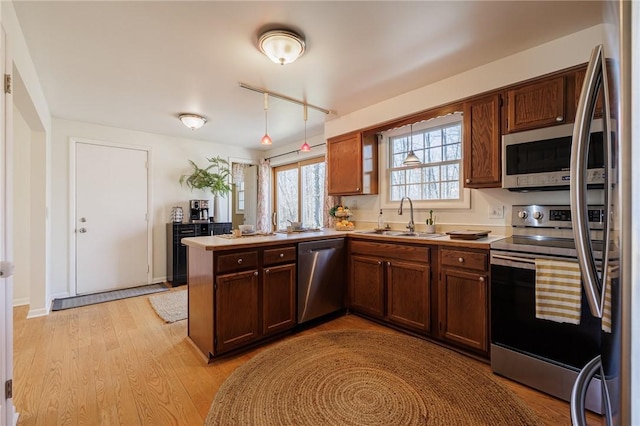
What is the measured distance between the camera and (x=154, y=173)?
4.49 metres

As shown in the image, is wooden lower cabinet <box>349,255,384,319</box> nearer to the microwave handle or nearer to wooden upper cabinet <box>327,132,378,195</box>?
wooden upper cabinet <box>327,132,378,195</box>

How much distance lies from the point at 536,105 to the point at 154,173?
4.86 m

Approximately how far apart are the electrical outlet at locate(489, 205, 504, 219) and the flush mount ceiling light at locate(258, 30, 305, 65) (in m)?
2.16

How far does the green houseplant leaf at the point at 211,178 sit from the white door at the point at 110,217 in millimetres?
658

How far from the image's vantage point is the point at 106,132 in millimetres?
4102

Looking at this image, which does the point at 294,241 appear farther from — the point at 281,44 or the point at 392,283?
the point at 281,44

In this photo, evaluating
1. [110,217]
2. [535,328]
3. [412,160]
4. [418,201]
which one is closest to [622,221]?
[535,328]

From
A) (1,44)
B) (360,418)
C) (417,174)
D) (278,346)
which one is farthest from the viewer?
(417,174)

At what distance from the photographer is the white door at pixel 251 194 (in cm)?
569

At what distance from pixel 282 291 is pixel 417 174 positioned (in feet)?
6.70

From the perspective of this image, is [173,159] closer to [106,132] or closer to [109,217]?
[106,132]

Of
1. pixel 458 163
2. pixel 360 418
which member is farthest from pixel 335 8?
pixel 360 418

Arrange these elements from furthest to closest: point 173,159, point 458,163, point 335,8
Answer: point 173,159 → point 458,163 → point 335,8

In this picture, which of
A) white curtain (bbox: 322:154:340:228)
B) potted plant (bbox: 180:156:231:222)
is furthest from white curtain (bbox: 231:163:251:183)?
white curtain (bbox: 322:154:340:228)
